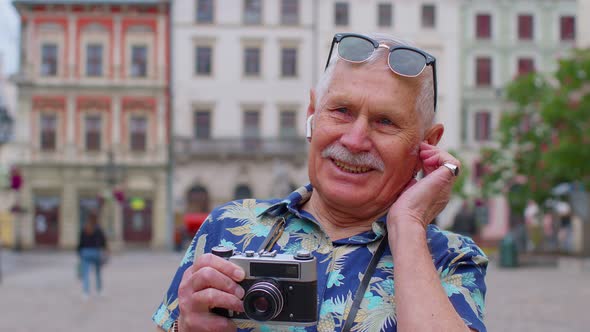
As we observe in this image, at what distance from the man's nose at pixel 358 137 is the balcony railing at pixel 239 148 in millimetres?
36030

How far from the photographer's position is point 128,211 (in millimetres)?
37781

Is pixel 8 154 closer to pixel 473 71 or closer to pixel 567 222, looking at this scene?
pixel 473 71

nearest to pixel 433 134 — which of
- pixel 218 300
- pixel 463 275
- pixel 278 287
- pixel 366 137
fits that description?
pixel 366 137

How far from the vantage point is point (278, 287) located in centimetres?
196

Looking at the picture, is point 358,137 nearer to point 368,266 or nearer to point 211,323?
point 368,266

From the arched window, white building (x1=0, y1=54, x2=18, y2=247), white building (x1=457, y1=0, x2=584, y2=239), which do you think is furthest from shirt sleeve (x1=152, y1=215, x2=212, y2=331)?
white building (x1=457, y1=0, x2=584, y2=239)

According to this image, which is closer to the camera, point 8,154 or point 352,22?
point 352,22

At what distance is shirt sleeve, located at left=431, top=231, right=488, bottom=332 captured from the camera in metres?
2.10

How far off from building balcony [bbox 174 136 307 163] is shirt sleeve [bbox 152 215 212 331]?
118ft

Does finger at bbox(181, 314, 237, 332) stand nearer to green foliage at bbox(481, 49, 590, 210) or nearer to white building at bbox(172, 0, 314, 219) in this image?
green foliage at bbox(481, 49, 590, 210)

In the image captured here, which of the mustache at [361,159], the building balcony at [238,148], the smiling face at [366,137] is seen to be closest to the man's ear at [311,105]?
the smiling face at [366,137]

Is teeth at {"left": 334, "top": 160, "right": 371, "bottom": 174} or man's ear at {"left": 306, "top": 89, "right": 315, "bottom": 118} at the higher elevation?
man's ear at {"left": 306, "top": 89, "right": 315, "bottom": 118}

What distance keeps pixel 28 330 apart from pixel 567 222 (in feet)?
92.0

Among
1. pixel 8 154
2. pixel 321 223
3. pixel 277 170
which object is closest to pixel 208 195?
pixel 277 170
